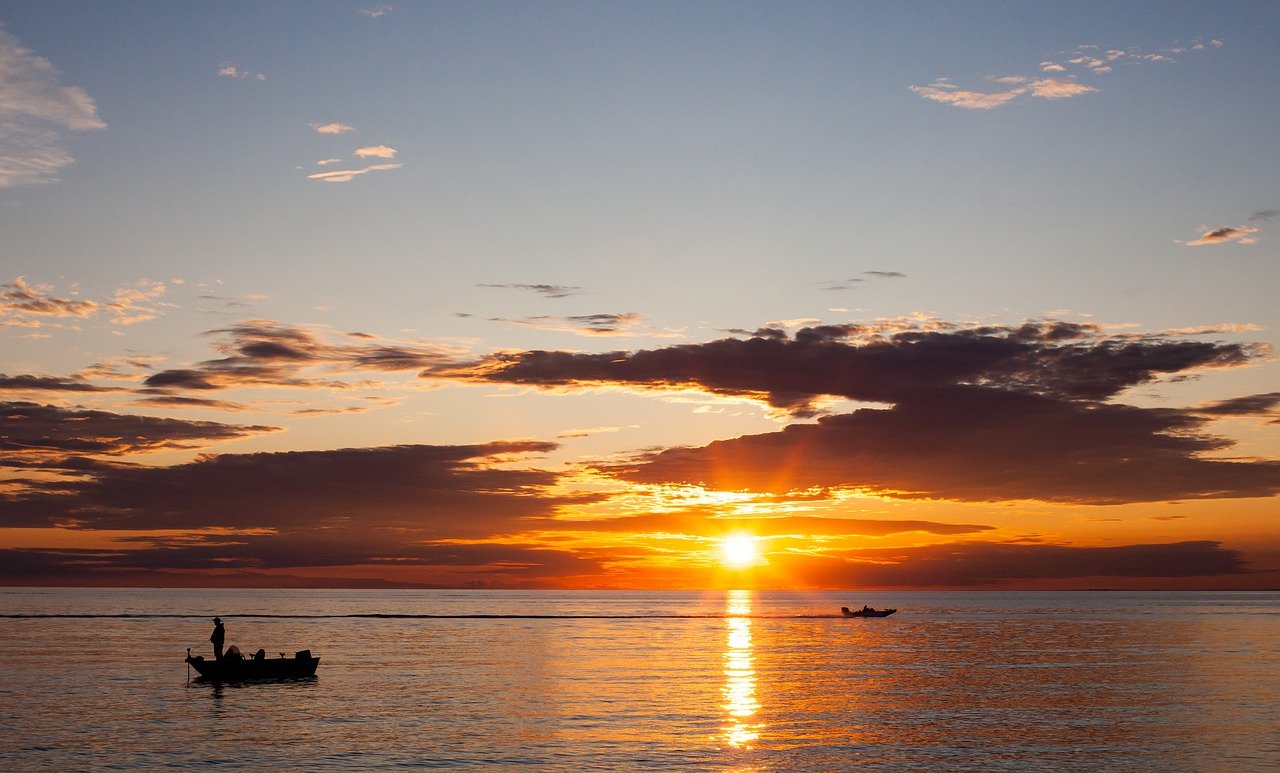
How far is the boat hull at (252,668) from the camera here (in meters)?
82.8

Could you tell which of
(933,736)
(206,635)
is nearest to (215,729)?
(933,736)

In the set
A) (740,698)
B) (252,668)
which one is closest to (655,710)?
(740,698)

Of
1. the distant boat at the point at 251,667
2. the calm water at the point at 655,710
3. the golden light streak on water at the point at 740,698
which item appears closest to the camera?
the calm water at the point at 655,710

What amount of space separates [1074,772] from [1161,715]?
2248cm

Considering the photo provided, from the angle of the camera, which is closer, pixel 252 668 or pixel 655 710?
pixel 655 710

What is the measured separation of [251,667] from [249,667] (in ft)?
0.48

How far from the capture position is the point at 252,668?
276 ft

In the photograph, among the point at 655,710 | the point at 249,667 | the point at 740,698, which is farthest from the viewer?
the point at 249,667

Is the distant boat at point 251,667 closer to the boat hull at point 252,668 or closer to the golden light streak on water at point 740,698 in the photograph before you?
the boat hull at point 252,668

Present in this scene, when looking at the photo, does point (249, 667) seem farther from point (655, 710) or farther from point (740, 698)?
point (740, 698)

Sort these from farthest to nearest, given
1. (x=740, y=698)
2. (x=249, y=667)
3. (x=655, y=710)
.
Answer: (x=249, y=667) → (x=740, y=698) → (x=655, y=710)

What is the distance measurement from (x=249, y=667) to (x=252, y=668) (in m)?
0.24

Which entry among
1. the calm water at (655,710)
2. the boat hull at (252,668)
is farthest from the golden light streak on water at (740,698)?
the boat hull at (252,668)

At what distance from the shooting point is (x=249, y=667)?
276ft
